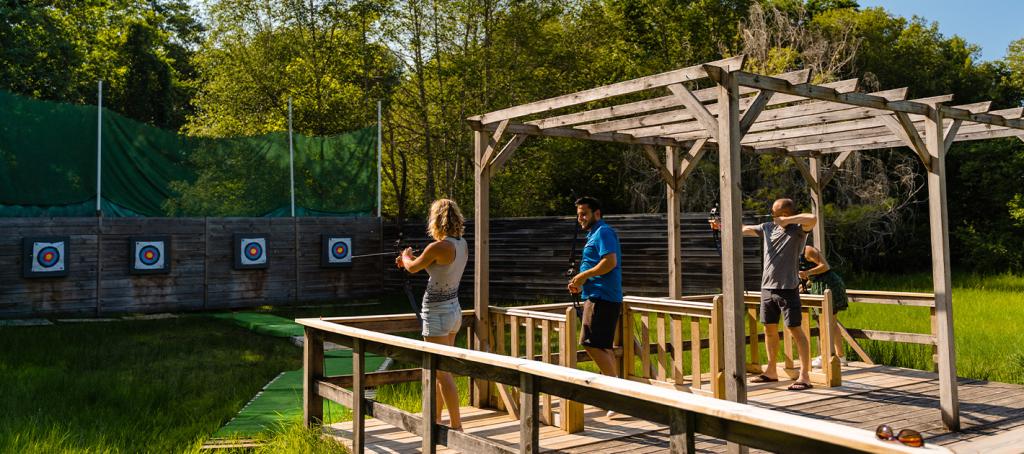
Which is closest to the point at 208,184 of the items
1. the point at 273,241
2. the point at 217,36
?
the point at 273,241

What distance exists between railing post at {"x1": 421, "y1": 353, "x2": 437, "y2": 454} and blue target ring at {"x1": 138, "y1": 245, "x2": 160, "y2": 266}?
11648 mm

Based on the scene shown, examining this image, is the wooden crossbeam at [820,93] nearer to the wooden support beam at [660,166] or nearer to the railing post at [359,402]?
the railing post at [359,402]

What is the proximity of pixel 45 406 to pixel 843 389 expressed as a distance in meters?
6.31

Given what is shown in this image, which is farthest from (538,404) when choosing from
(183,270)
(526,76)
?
(526,76)

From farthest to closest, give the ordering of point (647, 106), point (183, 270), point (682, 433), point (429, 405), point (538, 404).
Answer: point (183, 270)
point (647, 106)
point (429, 405)
point (538, 404)
point (682, 433)

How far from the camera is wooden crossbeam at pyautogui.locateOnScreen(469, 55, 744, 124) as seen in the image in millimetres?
4492

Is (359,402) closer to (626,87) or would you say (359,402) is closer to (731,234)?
(731,234)

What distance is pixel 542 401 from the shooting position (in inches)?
231

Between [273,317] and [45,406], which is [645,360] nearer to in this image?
[45,406]

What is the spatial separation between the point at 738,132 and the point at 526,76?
17857mm

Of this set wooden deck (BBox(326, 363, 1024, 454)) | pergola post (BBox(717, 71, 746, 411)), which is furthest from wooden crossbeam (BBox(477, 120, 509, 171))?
pergola post (BBox(717, 71, 746, 411))

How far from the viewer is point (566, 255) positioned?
15000 mm

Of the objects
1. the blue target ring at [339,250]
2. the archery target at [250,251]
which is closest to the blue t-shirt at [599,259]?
the archery target at [250,251]

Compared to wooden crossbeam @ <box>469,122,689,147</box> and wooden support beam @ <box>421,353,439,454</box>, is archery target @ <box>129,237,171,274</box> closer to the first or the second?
wooden crossbeam @ <box>469,122,689,147</box>
